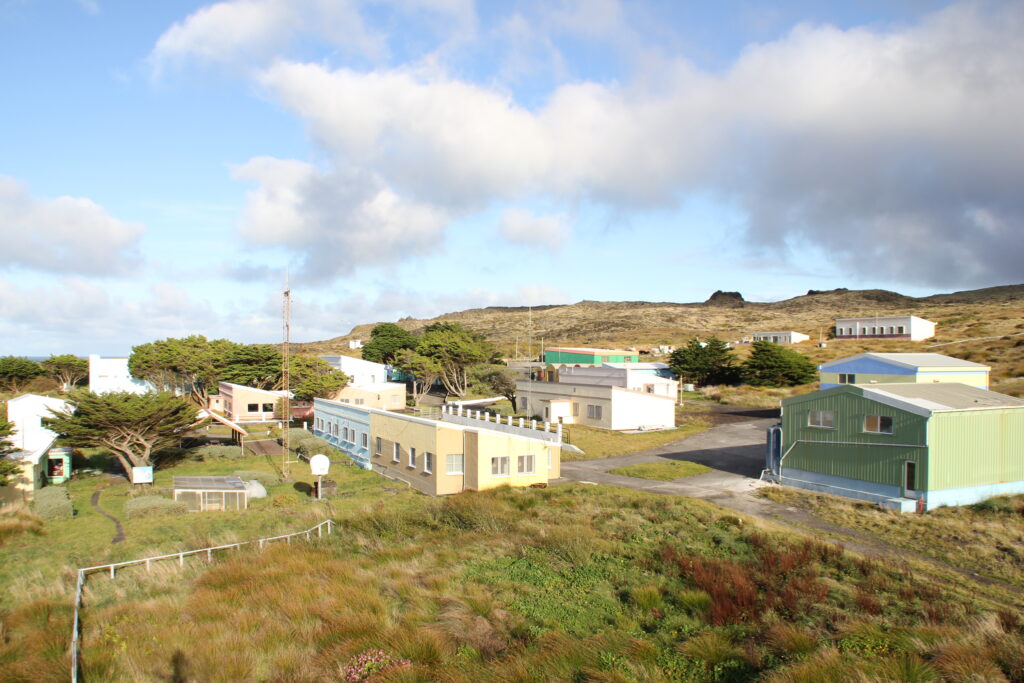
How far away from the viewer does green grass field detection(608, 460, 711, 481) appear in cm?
3162

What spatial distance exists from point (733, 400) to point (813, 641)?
5720cm

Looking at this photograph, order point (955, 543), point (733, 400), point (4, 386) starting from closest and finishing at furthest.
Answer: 1. point (955, 543)
2. point (733, 400)
3. point (4, 386)

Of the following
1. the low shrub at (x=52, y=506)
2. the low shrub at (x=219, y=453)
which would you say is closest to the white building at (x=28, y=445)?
the low shrub at (x=52, y=506)

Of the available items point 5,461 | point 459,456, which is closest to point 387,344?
point 459,456

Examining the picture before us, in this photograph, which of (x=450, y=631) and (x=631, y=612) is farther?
(x=631, y=612)

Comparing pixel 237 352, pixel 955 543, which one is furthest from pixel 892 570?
pixel 237 352

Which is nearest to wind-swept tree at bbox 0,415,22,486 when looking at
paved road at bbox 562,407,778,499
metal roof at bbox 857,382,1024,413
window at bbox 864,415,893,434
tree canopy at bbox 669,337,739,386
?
paved road at bbox 562,407,778,499

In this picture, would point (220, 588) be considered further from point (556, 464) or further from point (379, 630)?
point (556, 464)

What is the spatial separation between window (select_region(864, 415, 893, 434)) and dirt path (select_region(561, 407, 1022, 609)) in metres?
5.00

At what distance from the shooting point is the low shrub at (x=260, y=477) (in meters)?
31.9

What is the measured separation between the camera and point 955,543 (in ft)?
63.9

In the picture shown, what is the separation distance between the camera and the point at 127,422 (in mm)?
33500

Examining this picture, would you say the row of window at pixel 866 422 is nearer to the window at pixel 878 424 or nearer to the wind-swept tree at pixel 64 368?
Answer: the window at pixel 878 424

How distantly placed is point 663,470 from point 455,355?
39590mm
